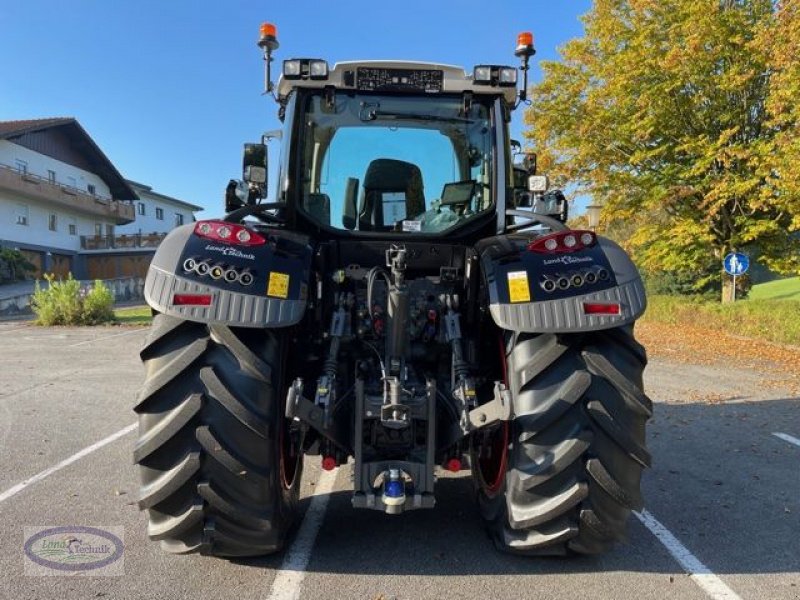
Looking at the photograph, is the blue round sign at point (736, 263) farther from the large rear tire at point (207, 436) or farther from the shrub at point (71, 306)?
the shrub at point (71, 306)

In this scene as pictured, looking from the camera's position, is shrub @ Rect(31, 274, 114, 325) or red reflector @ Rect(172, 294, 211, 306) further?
shrub @ Rect(31, 274, 114, 325)

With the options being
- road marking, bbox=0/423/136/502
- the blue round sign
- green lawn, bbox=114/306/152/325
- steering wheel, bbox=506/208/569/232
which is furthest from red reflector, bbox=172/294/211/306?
green lawn, bbox=114/306/152/325

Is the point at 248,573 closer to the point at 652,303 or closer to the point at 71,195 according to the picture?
the point at 652,303

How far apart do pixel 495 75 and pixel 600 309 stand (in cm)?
180

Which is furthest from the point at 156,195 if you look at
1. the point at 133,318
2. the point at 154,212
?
the point at 133,318

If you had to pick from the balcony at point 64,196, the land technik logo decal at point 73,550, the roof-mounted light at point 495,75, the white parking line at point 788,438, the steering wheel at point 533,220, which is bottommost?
the white parking line at point 788,438

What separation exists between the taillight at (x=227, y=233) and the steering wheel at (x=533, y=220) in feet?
5.33

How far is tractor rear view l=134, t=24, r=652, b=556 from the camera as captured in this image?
8.93 feet

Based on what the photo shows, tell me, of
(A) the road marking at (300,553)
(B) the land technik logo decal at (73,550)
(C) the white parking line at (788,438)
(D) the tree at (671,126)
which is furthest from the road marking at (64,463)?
(D) the tree at (671,126)

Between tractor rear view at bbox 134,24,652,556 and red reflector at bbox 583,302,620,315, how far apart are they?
0.01 meters

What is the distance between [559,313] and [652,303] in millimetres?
20589

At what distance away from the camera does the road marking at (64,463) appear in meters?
4.23

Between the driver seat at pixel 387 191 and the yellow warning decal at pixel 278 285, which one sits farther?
the driver seat at pixel 387 191

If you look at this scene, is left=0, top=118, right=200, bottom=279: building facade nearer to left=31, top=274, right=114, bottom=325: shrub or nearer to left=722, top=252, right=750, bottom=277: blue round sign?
left=31, top=274, right=114, bottom=325: shrub
